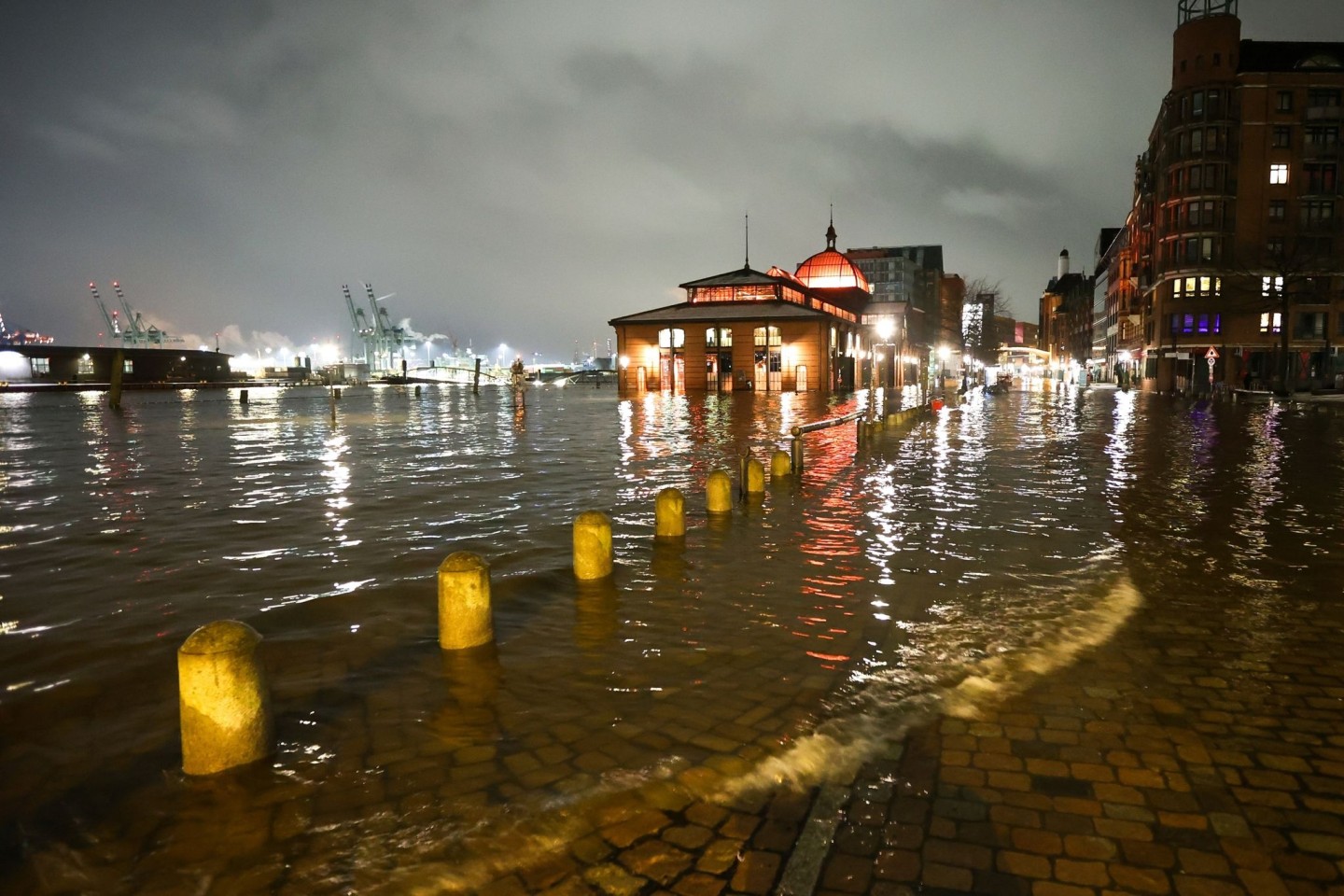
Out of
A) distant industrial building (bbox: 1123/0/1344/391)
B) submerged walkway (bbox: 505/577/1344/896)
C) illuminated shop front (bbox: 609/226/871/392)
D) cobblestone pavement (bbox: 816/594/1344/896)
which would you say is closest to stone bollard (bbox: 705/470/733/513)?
cobblestone pavement (bbox: 816/594/1344/896)

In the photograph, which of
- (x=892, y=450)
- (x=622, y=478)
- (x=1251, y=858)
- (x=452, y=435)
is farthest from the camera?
(x=452, y=435)

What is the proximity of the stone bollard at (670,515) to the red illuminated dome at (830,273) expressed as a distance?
84414mm

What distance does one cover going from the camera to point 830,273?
301ft

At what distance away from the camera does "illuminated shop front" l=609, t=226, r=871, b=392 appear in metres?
66.6

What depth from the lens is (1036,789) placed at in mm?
4164

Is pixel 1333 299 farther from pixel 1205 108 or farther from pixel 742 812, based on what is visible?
pixel 742 812

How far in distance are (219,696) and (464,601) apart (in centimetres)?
208

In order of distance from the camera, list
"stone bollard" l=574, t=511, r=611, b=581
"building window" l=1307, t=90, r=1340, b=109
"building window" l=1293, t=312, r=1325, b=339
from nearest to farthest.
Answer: "stone bollard" l=574, t=511, r=611, b=581
"building window" l=1307, t=90, r=1340, b=109
"building window" l=1293, t=312, r=1325, b=339

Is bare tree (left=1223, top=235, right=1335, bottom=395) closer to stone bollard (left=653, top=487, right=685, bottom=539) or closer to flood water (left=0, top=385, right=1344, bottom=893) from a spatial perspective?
flood water (left=0, top=385, right=1344, bottom=893)

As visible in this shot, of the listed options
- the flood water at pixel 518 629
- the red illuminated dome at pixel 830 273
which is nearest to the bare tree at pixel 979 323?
the red illuminated dome at pixel 830 273

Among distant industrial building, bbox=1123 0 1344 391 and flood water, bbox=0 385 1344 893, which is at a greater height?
distant industrial building, bbox=1123 0 1344 391

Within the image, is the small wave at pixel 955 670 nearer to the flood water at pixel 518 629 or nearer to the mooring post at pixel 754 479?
the flood water at pixel 518 629

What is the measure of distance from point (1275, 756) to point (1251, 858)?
4.13ft

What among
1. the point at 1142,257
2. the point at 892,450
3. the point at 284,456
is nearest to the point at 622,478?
the point at 892,450
